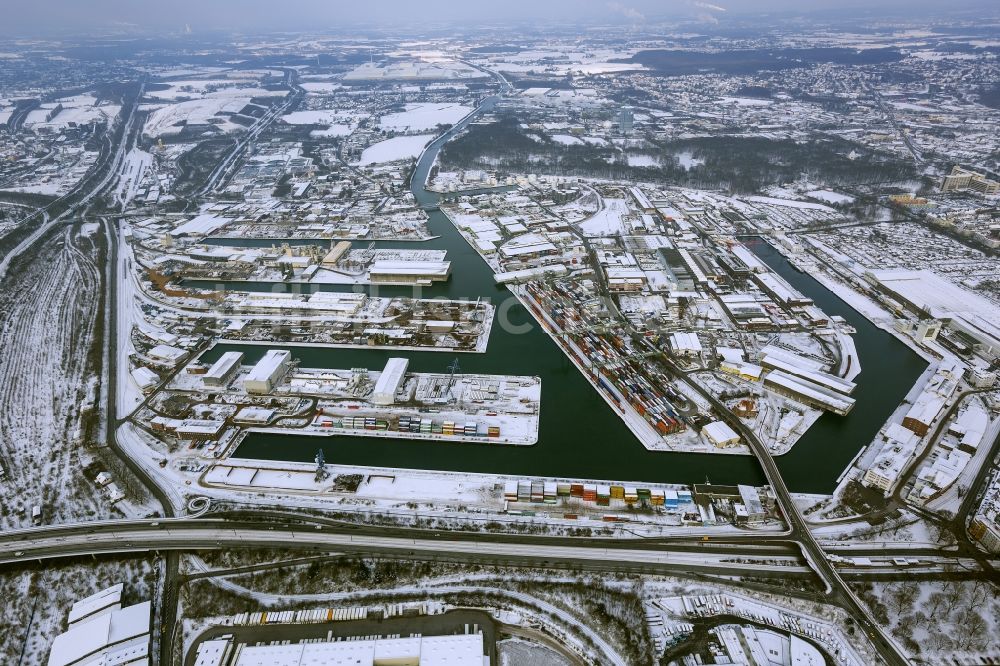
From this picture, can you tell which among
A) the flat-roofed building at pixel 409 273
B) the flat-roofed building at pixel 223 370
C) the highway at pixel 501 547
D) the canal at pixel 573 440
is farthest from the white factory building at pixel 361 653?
the flat-roofed building at pixel 409 273

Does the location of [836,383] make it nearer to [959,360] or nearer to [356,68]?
[959,360]

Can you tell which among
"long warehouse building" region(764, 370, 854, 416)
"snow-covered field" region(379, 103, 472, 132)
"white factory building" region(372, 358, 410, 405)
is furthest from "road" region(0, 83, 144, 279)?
"long warehouse building" region(764, 370, 854, 416)

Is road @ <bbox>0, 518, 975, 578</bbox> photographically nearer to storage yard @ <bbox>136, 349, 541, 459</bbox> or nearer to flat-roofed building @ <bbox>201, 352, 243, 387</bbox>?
storage yard @ <bbox>136, 349, 541, 459</bbox>

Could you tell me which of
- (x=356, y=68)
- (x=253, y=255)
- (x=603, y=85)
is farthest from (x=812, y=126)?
(x=356, y=68)

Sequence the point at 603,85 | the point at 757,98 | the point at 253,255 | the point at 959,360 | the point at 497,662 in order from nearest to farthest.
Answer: the point at 497,662, the point at 959,360, the point at 253,255, the point at 757,98, the point at 603,85

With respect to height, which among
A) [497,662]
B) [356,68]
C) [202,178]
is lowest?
[497,662]

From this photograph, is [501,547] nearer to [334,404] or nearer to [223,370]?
[334,404]

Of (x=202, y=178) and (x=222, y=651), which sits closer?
(x=222, y=651)

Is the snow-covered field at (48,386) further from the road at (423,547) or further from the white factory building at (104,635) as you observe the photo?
the white factory building at (104,635)
